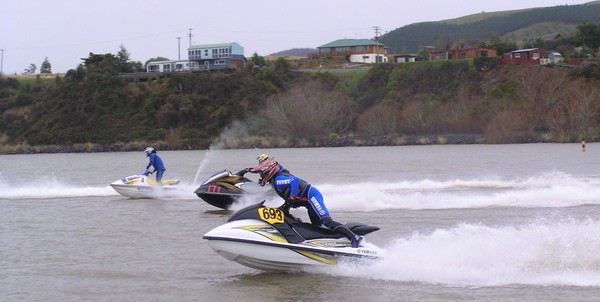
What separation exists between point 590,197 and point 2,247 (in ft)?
47.9

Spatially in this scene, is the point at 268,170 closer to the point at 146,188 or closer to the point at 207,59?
the point at 146,188

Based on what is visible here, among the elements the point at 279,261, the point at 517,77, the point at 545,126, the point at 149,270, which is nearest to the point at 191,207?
the point at 149,270

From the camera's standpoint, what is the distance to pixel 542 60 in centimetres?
8506

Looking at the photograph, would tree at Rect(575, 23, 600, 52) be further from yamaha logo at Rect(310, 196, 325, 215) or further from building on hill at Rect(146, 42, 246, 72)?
yamaha logo at Rect(310, 196, 325, 215)

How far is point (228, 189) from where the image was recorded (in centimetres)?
1952

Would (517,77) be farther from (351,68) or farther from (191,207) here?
(191,207)

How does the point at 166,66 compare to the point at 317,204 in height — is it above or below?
above

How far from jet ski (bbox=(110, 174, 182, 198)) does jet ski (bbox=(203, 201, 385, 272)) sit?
12.3 metres

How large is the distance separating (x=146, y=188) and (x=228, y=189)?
4914mm

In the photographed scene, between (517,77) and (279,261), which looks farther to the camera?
(517,77)

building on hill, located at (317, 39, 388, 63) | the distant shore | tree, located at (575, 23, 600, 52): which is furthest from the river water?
building on hill, located at (317, 39, 388, 63)

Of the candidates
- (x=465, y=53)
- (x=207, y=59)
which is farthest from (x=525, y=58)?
(x=207, y=59)

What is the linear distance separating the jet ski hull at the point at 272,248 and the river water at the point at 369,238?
9.5 inches

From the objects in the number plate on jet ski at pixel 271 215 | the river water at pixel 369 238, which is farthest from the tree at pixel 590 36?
the number plate on jet ski at pixel 271 215
